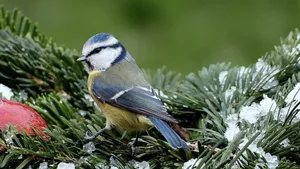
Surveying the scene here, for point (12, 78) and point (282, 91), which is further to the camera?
point (12, 78)

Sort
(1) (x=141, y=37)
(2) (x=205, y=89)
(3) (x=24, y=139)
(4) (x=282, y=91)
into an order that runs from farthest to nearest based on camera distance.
Answer: (1) (x=141, y=37)
(2) (x=205, y=89)
(4) (x=282, y=91)
(3) (x=24, y=139)

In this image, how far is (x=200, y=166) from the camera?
2.53 feet

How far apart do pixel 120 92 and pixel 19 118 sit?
1.13 ft

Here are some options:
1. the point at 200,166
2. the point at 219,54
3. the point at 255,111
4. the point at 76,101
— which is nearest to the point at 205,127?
the point at 255,111

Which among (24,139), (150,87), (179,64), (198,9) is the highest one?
(198,9)

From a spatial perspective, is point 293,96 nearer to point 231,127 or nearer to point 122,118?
point 231,127

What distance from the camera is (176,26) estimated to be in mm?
2684

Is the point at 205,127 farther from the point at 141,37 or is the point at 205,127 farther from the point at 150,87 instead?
the point at 141,37

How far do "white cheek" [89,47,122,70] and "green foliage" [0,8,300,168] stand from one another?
0.11m

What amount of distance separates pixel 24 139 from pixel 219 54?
5.55 ft

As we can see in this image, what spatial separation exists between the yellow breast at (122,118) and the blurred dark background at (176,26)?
4.22 feet

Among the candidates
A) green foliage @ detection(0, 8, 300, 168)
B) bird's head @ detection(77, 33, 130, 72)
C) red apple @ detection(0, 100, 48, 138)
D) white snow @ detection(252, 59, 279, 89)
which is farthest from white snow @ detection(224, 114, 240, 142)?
bird's head @ detection(77, 33, 130, 72)

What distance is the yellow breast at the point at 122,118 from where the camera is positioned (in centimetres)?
109

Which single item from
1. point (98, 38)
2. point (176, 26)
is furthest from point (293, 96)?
point (176, 26)
